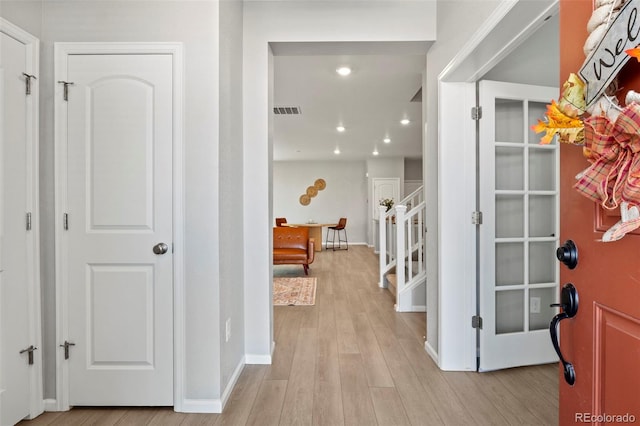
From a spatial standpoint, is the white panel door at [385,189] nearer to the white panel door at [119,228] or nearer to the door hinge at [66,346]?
the white panel door at [119,228]

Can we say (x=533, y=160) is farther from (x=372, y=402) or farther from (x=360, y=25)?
(x=372, y=402)

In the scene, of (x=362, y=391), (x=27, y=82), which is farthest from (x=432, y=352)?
(x=27, y=82)

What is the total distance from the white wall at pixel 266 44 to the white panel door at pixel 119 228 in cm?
→ 72

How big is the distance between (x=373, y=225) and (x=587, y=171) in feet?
29.1

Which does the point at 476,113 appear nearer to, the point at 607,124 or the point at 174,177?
the point at 607,124

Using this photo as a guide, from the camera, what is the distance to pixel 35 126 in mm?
1944

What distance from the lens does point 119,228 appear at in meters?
2.00

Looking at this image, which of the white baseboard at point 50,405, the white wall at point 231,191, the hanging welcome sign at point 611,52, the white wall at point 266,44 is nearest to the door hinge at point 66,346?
the white baseboard at point 50,405

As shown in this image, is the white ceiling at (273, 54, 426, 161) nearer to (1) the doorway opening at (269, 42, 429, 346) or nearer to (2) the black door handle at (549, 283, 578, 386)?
(1) the doorway opening at (269, 42, 429, 346)

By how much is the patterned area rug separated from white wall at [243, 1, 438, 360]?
1667mm

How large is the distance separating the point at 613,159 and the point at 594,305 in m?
0.38

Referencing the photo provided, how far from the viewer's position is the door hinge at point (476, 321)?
2.40 meters

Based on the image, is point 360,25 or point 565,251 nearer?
point 565,251

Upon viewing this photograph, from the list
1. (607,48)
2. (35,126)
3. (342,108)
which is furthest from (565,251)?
(342,108)
